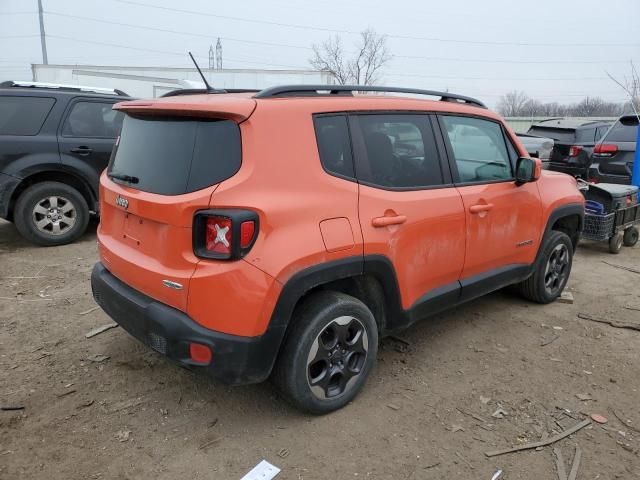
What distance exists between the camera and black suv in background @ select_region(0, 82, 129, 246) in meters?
5.88

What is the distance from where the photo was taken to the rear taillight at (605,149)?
822 centimetres

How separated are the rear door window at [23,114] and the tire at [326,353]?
493 centimetres

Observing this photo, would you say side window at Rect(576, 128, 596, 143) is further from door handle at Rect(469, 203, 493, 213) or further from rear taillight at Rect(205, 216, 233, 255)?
rear taillight at Rect(205, 216, 233, 255)

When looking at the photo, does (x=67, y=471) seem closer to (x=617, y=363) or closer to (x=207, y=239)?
(x=207, y=239)

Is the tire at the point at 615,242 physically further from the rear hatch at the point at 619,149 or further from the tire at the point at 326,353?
the tire at the point at 326,353

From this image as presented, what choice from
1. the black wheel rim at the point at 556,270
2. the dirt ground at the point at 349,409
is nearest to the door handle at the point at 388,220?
the dirt ground at the point at 349,409

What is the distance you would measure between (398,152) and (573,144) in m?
9.01

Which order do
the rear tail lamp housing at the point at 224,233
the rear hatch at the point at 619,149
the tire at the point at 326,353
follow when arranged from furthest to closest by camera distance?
1. the rear hatch at the point at 619,149
2. the tire at the point at 326,353
3. the rear tail lamp housing at the point at 224,233

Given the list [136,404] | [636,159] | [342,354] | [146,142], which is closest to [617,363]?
[342,354]

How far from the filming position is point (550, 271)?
4605 millimetres

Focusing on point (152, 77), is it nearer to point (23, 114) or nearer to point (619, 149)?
point (23, 114)

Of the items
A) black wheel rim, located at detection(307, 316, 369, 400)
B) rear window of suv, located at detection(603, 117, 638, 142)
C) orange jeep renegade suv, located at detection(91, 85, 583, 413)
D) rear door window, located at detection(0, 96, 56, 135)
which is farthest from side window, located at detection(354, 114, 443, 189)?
rear window of suv, located at detection(603, 117, 638, 142)

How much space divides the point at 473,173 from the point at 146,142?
2239mm

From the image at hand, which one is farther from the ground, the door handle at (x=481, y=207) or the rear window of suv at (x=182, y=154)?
the rear window of suv at (x=182, y=154)
